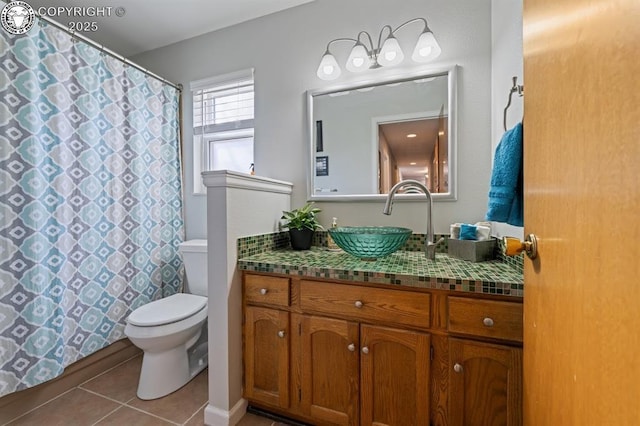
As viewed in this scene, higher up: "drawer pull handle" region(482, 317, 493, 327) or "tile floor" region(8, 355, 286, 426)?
"drawer pull handle" region(482, 317, 493, 327)

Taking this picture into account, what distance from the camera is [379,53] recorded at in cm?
164

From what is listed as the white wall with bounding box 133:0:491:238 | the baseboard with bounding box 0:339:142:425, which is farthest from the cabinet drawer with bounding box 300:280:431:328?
the baseboard with bounding box 0:339:142:425

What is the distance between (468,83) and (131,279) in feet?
8.02

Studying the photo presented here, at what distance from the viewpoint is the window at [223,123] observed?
81.8 inches

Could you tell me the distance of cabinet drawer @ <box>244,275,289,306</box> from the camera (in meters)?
1.27

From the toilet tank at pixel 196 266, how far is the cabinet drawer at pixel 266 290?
0.69 m

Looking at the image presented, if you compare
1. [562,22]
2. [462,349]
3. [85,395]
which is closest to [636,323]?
[562,22]

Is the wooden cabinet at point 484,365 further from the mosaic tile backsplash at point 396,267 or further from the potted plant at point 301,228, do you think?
the potted plant at point 301,228

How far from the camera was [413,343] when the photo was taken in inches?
41.5

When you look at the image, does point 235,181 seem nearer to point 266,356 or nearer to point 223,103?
point 266,356

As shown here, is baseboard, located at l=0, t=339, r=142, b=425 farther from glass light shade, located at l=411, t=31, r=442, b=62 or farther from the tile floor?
glass light shade, located at l=411, t=31, r=442, b=62

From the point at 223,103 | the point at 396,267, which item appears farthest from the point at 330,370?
the point at 223,103

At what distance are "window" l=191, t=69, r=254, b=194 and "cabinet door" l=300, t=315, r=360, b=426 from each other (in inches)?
54.4

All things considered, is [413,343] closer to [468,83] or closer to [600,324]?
[600,324]
